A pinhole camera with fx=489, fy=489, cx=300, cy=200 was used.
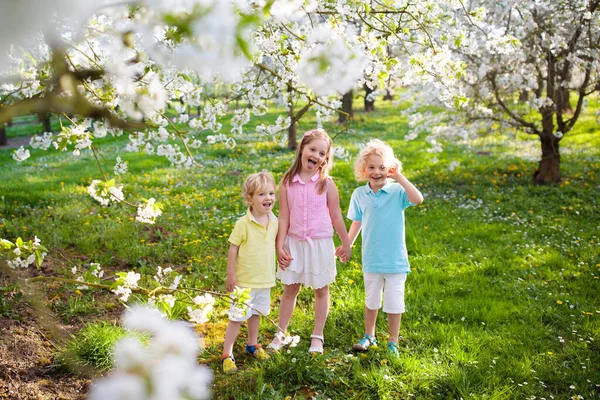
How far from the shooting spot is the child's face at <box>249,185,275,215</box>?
3.19m

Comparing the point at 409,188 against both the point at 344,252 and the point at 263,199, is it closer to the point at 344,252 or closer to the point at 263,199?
the point at 344,252

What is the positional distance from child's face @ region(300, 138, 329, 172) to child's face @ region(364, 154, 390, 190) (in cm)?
32

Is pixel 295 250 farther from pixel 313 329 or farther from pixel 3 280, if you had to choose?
pixel 3 280

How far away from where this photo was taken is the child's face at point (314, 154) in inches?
129

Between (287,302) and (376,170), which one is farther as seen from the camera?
(287,302)

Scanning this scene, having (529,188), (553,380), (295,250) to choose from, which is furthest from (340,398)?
(529,188)

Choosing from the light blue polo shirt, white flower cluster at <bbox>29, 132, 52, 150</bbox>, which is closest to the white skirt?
the light blue polo shirt

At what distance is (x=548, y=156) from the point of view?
7941 mm

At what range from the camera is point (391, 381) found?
2.96 metres

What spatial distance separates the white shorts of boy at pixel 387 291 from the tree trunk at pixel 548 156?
5.82m

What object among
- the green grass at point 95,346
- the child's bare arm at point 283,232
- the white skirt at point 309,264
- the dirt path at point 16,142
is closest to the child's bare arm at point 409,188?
the white skirt at point 309,264

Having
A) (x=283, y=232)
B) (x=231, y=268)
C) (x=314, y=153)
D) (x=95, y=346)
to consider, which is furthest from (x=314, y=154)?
(x=95, y=346)

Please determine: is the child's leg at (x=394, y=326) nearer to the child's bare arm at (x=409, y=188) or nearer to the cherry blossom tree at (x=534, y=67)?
the child's bare arm at (x=409, y=188)

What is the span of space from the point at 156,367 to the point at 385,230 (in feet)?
8.98
